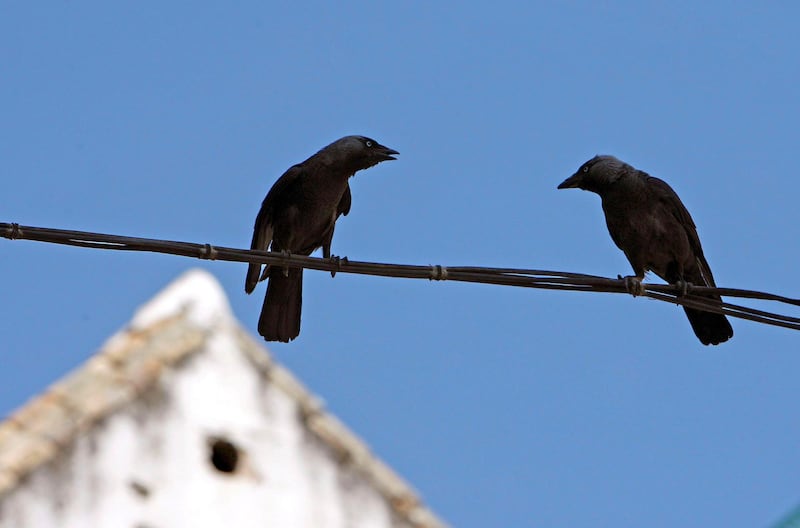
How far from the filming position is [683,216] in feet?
39.3

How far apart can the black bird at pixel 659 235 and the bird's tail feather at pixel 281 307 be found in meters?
2.67

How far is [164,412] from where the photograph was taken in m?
5.19

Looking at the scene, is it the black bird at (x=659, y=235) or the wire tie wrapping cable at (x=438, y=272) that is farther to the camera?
the black bird at (x=659, y=235)

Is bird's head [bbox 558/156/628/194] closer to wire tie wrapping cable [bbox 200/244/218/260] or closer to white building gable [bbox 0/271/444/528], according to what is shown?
wire tie wrapping cable [bbox 200/244/218/260]

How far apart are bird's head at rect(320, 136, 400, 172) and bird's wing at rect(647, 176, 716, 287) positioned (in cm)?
240

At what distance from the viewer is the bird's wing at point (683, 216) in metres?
12.0

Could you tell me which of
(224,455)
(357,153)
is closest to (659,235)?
(357,153)

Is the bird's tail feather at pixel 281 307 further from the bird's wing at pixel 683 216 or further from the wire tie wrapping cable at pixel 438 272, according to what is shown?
the wire tie wrapping cable at pixel 438 272

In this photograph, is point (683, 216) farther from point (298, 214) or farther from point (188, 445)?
point (188, 445)

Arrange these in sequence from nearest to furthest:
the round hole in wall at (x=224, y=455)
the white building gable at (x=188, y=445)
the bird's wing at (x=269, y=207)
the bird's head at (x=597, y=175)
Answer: the white building gable at (x=188, y=445) < the round hole in wall at (x=224, y=455) < the bird's head at (x=597, y=175) < the bird's wing at (x=269, y=207)

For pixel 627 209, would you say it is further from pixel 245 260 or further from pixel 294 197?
pixel 245 260

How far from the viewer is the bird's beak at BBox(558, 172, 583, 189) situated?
12594 millimetres

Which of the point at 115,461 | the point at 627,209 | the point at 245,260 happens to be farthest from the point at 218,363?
the point at 627,209

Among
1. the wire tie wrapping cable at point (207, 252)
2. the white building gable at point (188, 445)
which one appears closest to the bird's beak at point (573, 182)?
the wire tie wrapping cable at point (207, 252)
